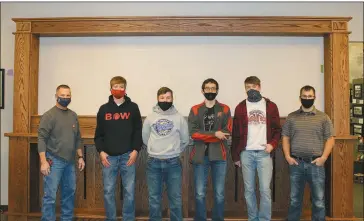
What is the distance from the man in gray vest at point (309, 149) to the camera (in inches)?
140

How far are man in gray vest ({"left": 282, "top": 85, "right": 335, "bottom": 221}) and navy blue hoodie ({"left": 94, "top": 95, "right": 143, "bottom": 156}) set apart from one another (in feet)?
4.96

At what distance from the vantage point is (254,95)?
11.6ft

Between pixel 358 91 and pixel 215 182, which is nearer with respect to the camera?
pixel 215 182

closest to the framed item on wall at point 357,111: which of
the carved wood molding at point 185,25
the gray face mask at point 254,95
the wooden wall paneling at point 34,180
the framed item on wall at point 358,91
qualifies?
the framed item on wall at point 358,91

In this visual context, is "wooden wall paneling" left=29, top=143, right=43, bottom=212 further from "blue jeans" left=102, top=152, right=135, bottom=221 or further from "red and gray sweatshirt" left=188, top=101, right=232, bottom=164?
"red and gray sweatshirt" left=188, top=101, right=232, bottom=164

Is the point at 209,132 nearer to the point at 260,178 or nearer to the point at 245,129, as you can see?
the point at 245,129

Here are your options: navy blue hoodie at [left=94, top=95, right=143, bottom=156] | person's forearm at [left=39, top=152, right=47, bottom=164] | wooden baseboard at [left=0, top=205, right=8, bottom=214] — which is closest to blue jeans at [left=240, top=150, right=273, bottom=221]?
navy blue hoodie at [left=94, top=95, right=143, bottom=156]

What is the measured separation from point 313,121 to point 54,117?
2505 millimetres

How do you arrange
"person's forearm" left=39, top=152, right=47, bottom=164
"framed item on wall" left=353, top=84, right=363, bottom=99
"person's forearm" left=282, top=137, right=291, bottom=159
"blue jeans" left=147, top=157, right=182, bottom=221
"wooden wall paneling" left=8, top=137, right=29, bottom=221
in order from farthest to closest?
"framed item on wall" left=353, top=84, right=363, bottom=99 → "wooden wall paneling" left=8, top=137, right=29, bottom=221 → "person's forearm" left=282, top=137, right=291, bottom=159 → "blue jeans" left=147, top=157, right=182, bottom=221 → "person's forearm" left=39, top=152, right=47, bottom=164

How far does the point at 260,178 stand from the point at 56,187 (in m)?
1.95

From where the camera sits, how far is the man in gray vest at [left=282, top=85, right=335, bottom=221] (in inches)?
140

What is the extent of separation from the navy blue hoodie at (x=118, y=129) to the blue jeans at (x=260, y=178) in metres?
1.06

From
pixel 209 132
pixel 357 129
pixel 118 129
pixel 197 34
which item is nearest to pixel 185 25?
pixel 197 34

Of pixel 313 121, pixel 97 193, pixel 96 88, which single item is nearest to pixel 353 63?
pixel 313 121
